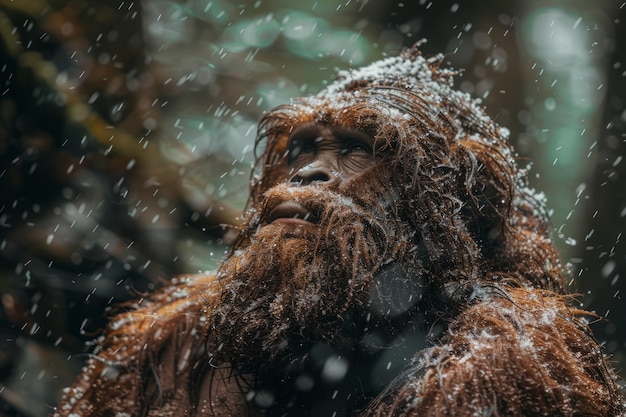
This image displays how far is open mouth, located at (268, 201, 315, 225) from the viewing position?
4.34 feet

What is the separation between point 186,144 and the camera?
9.65 feet

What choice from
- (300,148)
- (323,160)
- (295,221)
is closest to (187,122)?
(300,148)

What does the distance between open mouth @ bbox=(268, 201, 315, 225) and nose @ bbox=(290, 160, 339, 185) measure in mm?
76

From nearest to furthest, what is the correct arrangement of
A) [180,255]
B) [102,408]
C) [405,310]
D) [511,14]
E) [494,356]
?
[494,356] → [405,310] → [102,408] → [180,255] → [511,14]

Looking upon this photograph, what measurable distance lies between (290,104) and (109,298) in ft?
3.51

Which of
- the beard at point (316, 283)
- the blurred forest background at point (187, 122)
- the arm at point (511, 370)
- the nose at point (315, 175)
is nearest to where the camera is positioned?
the arm at point (511, 370)

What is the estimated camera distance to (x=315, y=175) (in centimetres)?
139

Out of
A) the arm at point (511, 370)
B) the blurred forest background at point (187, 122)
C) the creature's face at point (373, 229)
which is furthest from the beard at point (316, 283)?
the blurred forest background at point (187, 122)

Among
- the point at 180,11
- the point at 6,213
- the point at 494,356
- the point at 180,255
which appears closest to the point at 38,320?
the point at 6,213

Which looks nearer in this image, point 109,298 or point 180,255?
point 109,298

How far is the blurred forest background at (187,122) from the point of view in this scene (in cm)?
224

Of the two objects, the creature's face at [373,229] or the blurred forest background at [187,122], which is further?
the blurred forest background at [187,122]

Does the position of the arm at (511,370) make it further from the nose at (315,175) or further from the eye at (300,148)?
the eye at (300,148)

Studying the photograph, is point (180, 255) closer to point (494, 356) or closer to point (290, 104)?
point (290, 104)
